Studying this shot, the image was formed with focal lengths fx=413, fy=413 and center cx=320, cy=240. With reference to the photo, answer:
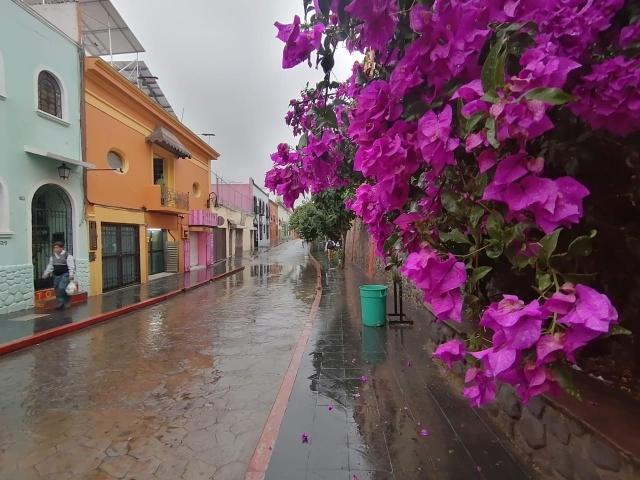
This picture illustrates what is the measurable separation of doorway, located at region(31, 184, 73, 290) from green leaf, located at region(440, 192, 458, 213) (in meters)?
11.2

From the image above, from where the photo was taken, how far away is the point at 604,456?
7.52ft

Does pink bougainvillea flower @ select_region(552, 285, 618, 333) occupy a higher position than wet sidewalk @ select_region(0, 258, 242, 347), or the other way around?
pink bougainvillea flower @ select_region(552, 285, 618, 333)

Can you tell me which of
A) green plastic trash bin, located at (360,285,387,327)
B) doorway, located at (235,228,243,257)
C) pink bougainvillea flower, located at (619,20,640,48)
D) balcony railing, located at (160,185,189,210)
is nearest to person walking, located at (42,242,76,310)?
balcony railing, located at (160,185,189,210)

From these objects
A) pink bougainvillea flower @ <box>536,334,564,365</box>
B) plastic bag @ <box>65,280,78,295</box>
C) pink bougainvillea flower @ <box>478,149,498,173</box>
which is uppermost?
pink bougainvillea flower @ <box>478,149,498,173</box>

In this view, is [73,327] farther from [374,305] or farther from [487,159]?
[487,159]

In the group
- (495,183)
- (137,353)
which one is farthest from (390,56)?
(137,353)

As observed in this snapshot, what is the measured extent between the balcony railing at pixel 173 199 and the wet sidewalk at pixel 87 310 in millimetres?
2968

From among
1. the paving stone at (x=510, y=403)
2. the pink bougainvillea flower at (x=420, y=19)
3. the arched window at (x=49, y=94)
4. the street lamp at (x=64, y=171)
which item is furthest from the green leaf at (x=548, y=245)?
the arched window at (x=49, y=94)

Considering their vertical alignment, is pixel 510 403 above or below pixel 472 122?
below

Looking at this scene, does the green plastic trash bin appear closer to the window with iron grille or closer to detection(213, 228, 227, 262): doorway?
the window with iron grille

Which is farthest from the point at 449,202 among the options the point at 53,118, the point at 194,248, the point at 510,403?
the point at 194,248

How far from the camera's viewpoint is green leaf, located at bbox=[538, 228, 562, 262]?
1.12m

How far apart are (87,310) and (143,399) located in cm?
627

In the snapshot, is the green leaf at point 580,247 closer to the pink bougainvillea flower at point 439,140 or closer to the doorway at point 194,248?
the pink bougainvillea flower at point 439,140
